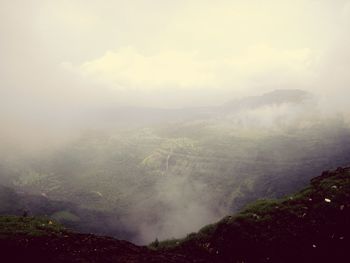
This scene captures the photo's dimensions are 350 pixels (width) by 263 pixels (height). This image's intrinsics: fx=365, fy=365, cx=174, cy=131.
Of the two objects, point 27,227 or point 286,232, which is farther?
point 27,227

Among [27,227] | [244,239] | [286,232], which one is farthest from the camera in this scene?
[27,227]

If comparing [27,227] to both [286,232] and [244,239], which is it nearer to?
[244,239]

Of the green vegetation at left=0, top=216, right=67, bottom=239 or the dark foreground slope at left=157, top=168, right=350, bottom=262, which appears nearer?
the dark foreground slope at left=157, top=168, right=350, bottom=262

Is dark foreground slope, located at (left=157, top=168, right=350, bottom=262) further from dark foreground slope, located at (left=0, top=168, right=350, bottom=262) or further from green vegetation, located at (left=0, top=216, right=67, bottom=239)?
green vegetation, located at (left=0, top=216, right=67, bottom=239)

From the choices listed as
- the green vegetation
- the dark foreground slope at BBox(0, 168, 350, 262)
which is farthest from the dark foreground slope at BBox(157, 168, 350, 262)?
the green vegetation

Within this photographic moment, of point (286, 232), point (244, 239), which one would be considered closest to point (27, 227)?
point (244, 239)

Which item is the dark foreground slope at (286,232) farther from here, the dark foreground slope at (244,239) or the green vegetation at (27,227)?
the green vegetation at (27,227)

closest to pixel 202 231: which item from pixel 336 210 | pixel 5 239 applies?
pixel 336 210

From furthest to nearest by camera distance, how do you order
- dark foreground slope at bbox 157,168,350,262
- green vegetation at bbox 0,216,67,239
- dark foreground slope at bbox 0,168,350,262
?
green vegetation at bbox 0,216,67,239, dark foreground slope at bbox 157,168,350,262, dark foreground slope at bbox 0,168,350,262

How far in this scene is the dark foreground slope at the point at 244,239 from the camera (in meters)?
26.6

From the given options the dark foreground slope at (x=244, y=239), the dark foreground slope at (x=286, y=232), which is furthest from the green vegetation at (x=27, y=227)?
the dark foreground slope at (x=286, y=232)

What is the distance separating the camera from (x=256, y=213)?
33.9 m

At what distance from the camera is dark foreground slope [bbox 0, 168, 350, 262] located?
26.6m

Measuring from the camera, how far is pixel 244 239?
1177 inches
